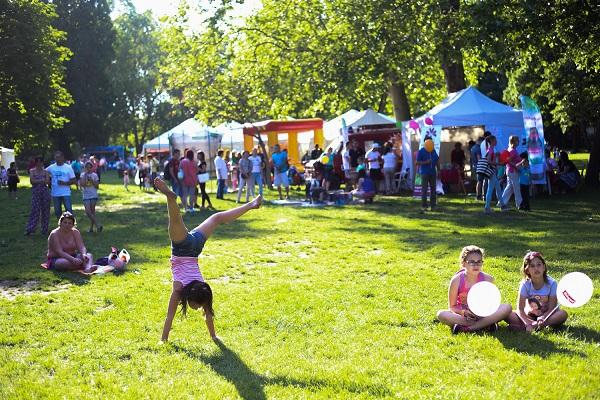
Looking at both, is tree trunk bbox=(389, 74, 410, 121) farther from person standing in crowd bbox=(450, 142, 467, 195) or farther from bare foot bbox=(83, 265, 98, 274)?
bare foot bbox=(83, 265, 98, 274)

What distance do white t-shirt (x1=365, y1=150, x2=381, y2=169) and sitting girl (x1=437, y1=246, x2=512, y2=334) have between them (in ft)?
57.7

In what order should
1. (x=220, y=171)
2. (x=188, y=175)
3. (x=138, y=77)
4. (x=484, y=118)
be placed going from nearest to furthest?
(x=188, y=175)
(x=484, y=118)
(x=220, y=171)
(x=138, y=77)

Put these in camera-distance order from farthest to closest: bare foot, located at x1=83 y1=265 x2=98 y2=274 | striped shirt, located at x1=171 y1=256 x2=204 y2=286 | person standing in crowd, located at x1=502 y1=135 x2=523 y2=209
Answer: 1. person standing in crowd, located at x1=502 y1=135 x2=523 y2=209
2. bare foot, located at x1=83 y1=265 x2=98 y2=274
3. striped shirt, located at x1=171 y1=256 x2=204 y2=286

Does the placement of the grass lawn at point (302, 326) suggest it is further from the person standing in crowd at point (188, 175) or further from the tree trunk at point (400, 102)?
the tree trunk at point (400, 102)

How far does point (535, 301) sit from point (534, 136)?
1434 cm

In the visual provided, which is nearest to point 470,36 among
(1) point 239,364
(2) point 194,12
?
(1) point 239,364

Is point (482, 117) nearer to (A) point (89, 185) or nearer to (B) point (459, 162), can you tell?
(B) point (459, 162)

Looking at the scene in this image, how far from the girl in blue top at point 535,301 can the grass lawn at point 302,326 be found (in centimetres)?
14

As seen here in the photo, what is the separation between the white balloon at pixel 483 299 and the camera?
682 centimetres

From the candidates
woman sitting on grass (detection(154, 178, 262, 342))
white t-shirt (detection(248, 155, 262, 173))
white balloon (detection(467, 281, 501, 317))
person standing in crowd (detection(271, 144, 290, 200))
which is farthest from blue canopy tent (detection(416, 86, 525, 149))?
white balloon (detection(467, 281, 501, 317))

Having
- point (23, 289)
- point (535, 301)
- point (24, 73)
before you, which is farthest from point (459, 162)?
point (535, 301)

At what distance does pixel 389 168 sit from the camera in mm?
25141

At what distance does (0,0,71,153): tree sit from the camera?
90.7ft

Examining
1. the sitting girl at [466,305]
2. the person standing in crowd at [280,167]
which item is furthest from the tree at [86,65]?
the sitting girl at [466,305]
